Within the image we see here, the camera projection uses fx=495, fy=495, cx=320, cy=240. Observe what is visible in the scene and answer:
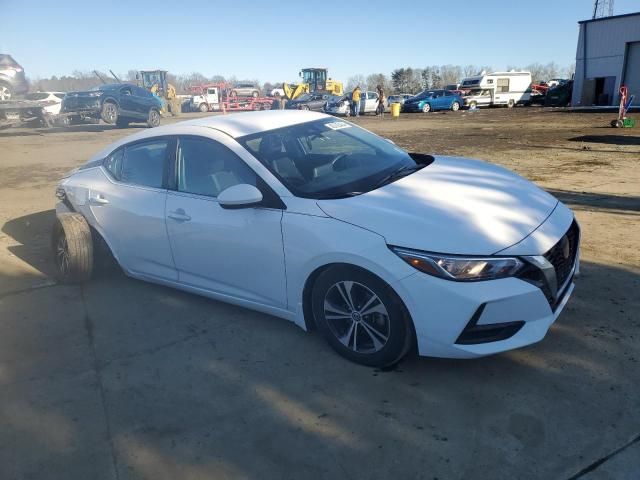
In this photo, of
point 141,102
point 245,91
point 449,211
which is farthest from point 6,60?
point 449,211

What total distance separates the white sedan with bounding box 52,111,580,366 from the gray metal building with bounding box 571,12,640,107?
3443cm

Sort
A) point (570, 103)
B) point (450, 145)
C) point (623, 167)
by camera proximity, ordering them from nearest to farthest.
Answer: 1. point (623, 167)
2. point (450, 145)
3. point (570, 103)

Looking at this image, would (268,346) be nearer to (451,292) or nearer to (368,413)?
(368,413)

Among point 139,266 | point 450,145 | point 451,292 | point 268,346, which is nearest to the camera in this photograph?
point 451,292

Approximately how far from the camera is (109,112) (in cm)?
2141

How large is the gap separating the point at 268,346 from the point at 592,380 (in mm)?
2017

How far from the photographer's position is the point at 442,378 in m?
2.97

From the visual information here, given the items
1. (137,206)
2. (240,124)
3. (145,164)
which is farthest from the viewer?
(145,164)

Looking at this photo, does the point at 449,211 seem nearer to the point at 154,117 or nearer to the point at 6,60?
the point at 154,117

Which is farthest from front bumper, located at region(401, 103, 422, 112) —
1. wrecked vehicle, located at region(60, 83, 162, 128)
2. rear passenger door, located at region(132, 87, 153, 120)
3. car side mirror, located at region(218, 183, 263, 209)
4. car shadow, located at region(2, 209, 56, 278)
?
car side mirror, located at region(218, 183, 263, 209)

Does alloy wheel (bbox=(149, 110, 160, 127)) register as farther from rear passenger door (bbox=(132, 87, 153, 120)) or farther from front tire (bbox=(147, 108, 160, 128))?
rear passenger door (bbox=(132, 87, 153, 120))

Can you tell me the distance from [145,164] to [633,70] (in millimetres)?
36296

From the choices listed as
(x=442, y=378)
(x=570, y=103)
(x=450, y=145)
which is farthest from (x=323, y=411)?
(x=570, y=103)

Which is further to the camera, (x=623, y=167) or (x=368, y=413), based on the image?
(x=623, y=167)
